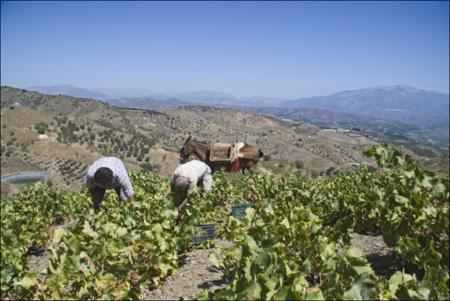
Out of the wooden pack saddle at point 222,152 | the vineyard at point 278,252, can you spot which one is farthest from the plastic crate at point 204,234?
the wooden pack saddle at point 222,152

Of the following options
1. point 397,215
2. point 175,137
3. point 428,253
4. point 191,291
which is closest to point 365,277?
point 428,253

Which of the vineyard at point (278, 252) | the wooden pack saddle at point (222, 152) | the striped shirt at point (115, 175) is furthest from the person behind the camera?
the wooden pack saddle at point (222, 152)

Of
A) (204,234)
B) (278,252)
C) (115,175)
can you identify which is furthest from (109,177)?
(278,252)

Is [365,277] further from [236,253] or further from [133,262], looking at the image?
[133,262]

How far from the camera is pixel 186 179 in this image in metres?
7.10

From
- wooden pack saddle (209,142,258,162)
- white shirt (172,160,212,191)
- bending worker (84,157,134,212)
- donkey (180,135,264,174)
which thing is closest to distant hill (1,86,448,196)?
donkey (180,135,264,174)

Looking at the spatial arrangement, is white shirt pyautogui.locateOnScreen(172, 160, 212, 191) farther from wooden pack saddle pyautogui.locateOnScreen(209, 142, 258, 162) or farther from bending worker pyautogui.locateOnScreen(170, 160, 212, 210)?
wooden pack saddle pyautogui.locateOnScreen(209, 142, 258, 162)

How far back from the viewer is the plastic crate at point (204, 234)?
7001 millimetres

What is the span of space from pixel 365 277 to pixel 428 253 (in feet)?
3.49

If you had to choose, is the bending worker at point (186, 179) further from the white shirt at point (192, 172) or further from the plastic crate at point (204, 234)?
the plastic crate at point (204, 234)

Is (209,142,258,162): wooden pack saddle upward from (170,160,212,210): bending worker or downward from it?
downward

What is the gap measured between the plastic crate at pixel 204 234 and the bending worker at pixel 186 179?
522 mm

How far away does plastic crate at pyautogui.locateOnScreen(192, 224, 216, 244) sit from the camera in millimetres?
7001

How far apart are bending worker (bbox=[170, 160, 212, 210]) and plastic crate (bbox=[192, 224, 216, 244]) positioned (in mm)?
522
